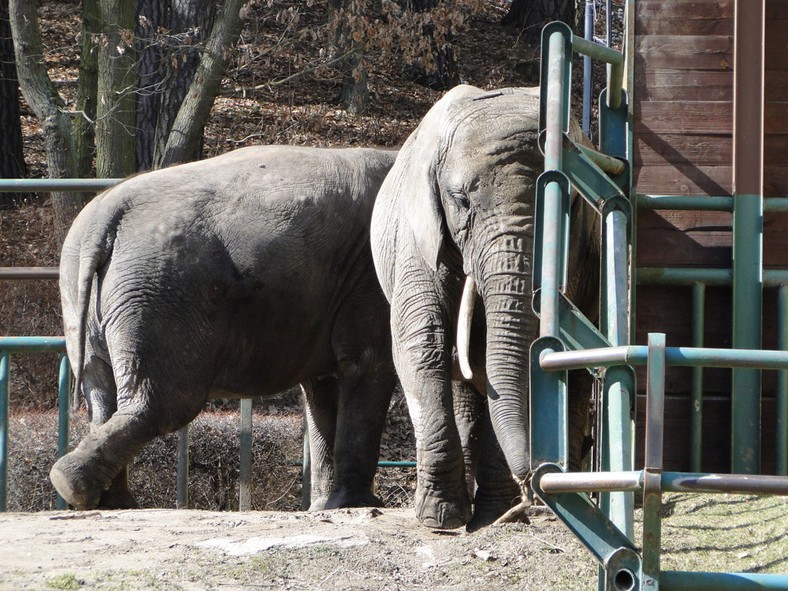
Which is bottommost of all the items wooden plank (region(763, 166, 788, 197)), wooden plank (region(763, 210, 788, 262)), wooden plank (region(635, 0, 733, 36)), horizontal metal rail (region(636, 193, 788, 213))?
wooden plank (region(763, 210, 788, 262))

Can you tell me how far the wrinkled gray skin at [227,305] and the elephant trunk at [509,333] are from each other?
1948mm

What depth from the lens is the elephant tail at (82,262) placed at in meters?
7.84

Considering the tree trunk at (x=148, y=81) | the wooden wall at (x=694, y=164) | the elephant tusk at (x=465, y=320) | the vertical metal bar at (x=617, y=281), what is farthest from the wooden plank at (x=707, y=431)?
the tree trunk at (x=148, y=81)

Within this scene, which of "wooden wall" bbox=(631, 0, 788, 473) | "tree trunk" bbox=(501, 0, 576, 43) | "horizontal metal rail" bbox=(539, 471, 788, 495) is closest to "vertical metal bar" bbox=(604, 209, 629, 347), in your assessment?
"horizontal metal rail" bbox=(539, 471, 788, 495)

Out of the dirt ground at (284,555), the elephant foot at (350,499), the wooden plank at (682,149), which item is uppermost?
the wooden plank at (682,149)

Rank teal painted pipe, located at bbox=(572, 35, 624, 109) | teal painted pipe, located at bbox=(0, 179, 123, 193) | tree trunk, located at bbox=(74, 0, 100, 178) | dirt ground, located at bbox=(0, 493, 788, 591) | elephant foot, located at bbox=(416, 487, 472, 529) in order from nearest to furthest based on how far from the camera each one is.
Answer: dirt ground, located at bbox=(0, 493, 788, 591) < teal painted pipe, located at bbox=(572, 35, 624, 109) < elephant foot, located at bbox=(416, 487, 472, 529) < teal painted pipe, located at bbox=(0, 179, 123, 193) < tree trunk, located at bbox=(74, 0, 100, 178)

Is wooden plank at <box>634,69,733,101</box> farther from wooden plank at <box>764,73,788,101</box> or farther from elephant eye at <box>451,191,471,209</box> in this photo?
elephant eye at <box>451,191,471,209</box>

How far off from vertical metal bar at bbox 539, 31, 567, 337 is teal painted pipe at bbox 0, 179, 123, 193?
3.92m

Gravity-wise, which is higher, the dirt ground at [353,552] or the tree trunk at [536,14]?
the tree trunk at [536,14]

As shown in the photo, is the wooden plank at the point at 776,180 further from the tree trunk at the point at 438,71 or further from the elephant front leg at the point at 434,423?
the tree trunk at the point at 438,71

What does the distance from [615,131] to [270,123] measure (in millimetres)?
11420

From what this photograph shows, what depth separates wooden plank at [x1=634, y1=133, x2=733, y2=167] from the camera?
629 cm

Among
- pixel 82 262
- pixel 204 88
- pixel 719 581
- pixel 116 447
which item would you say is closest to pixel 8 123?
pixel 204 88

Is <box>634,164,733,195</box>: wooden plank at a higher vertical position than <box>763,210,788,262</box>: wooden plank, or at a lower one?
higher
